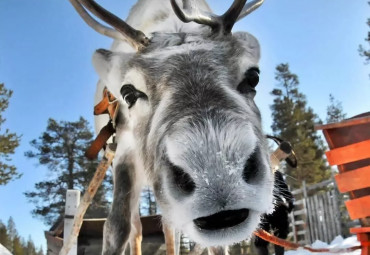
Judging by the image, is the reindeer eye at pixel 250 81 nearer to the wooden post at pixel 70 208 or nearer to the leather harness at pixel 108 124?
the leather harness at pixel 108 124

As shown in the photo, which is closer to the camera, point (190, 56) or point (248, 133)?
point (248, 133)

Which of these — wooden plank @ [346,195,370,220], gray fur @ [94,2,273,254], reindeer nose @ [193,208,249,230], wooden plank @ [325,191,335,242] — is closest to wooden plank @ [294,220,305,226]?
wooden plank @ [325,191,335,242]

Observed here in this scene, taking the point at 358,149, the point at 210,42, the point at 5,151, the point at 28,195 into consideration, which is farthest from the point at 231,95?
the point at 28,195

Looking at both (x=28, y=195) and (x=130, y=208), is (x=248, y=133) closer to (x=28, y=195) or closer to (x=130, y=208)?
(x=130, y=208)

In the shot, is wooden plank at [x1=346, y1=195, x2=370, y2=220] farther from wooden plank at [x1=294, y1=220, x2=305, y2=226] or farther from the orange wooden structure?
wooden plank at [x1=294, y1=220, x2=305, y2=226]

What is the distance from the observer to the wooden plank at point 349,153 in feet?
11.1

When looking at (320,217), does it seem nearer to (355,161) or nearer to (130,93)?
(355,161)

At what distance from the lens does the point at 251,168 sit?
1.83 m

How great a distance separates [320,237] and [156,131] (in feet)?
63.1

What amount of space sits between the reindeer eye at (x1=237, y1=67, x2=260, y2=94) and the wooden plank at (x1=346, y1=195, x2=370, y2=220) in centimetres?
163

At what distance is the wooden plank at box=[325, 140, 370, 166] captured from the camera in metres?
3.38

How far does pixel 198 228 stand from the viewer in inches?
72.5

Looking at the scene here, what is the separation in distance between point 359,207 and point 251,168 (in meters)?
2.06

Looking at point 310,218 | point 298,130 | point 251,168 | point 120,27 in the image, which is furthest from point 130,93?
point 298,130
